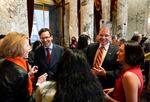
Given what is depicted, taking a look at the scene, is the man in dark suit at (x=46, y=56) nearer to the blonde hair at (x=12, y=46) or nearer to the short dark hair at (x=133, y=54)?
the blonde hair at (x=12, y=46)

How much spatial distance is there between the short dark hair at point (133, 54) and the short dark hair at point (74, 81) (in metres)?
0.65

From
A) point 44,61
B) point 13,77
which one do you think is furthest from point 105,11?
point 13,77

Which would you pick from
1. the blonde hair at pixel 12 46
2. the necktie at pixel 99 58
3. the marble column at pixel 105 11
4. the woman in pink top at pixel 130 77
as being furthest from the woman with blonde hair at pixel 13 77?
the marble column at pixel 105 11

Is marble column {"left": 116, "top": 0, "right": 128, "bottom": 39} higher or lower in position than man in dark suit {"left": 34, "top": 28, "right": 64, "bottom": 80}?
higher

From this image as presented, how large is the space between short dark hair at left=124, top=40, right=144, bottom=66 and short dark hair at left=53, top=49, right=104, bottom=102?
2.14 ft

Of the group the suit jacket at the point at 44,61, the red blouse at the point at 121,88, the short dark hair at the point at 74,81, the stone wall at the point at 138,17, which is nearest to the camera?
the short dark hair at the point at 74,81

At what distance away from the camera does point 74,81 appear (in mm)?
1985

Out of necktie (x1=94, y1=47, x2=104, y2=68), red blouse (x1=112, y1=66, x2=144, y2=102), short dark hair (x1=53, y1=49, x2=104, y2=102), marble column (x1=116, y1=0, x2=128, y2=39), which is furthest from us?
marble column (x1=116, y1=0, x2=128, y2=39)

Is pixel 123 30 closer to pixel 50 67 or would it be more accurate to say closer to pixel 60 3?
pixel 60 3

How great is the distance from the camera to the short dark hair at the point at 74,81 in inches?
77.0

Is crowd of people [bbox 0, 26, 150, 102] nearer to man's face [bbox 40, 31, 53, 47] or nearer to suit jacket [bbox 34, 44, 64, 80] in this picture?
suit jacket [bbox 34, 44, 64, 80]


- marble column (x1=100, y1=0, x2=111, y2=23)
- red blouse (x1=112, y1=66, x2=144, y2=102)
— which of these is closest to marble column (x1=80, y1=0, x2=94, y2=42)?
marble column (x1=100, y1=0, x2=111, y2=23)

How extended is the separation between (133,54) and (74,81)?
0.84 m

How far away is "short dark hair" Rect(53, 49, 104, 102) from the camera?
196cm
